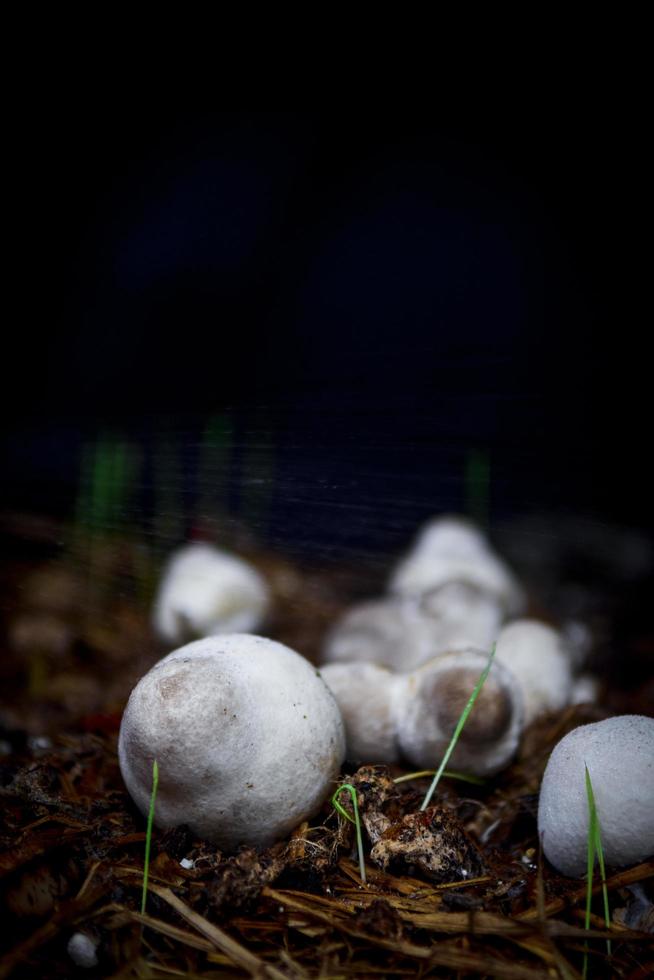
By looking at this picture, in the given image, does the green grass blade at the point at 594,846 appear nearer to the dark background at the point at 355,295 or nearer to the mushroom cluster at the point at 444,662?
the mushroom cluster at the point at 444,662

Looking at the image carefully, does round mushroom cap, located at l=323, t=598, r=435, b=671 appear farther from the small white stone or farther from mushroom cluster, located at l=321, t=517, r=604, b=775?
the small white stone

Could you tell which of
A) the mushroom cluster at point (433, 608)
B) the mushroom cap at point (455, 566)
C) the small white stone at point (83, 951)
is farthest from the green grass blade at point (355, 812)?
the mushroom cap at point (455, 566)

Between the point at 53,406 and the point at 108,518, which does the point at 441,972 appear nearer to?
the point at 108,518

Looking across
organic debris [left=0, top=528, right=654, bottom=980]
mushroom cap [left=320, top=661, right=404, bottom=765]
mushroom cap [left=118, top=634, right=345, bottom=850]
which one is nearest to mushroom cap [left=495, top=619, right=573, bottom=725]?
organic debris [left=0, top=528, right=654, bottom=980]

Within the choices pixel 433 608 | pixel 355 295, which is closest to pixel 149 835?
pixel 433 608

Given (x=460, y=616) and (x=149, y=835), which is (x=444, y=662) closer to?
(x=460, y=616)
